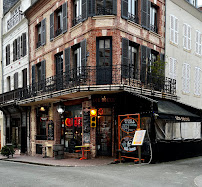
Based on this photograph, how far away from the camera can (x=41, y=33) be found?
19.5 meters

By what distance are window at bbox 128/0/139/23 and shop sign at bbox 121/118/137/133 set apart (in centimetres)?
564

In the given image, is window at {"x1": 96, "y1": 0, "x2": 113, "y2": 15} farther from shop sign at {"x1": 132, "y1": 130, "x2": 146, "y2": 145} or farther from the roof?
the roof

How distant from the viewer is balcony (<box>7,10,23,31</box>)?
22703mm

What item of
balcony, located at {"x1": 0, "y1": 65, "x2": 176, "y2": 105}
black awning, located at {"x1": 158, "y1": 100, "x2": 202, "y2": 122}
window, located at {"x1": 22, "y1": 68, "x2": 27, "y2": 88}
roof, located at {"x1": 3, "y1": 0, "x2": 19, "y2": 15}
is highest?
roof, located at {"x1": 3, "y1": 0, "x2": 19, "y2": 15}

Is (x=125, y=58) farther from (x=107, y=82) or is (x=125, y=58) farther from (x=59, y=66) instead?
(x=59, y=66)

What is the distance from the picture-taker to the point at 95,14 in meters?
14.6

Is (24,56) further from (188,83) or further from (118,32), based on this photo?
(188,83)

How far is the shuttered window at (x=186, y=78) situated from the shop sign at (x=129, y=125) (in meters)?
7.14

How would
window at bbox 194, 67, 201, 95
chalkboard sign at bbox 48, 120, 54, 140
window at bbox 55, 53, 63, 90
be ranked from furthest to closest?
window at bbox 194, 67, 201, 95
chalkboard sign at bbox 48, 120, 54, 140
window at bbox 55, 53, 63, 90

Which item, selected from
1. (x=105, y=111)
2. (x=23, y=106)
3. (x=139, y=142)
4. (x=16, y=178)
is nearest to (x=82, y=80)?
(x=105, y=111)

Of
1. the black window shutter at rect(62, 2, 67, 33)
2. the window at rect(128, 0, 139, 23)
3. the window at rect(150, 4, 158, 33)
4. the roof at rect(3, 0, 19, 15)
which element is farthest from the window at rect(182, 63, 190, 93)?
the roof at rect(3, 0, 19, 15)

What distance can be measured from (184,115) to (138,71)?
131 inches

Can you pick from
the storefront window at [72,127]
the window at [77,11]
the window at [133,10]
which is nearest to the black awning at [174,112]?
the storefront window at [72,127]

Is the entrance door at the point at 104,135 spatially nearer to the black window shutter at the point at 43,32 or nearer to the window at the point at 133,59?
the window at the point at 133,59
